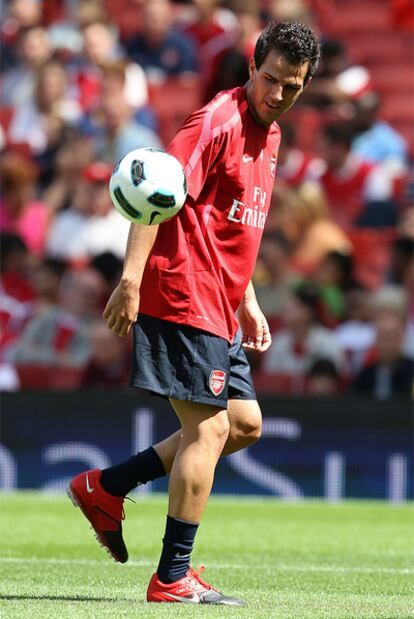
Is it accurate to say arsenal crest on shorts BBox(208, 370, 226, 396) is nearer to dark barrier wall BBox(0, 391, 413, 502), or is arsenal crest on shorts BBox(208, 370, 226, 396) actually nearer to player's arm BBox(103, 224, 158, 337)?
player's arm BBox(103, 224, 158, 337)

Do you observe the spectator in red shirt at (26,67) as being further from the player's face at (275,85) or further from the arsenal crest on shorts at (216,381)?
the arsenal crest on shorts at (216,381)

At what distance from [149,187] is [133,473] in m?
1.56

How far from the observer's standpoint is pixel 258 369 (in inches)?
502

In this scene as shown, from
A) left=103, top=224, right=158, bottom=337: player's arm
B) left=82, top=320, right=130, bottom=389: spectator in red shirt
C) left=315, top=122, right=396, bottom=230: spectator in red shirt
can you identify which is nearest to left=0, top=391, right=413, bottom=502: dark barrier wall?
left=82, top=320, right=130, bottom=389: spectator in red shirt

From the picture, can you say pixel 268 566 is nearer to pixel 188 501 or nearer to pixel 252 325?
pixel 252 325

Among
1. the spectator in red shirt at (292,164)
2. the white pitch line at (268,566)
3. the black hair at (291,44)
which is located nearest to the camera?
the black hair at (291,44)

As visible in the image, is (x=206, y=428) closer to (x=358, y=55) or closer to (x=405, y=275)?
(x=405, y=275)

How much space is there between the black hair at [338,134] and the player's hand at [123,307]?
885 centimetres

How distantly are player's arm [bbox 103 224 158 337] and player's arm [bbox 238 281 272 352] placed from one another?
108cm

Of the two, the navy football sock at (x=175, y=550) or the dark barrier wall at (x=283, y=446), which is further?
the dark barrier wall at (x=283, y=446)

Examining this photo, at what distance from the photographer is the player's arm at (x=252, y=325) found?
658 centimetres

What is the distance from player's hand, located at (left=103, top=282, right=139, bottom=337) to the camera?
551 cm

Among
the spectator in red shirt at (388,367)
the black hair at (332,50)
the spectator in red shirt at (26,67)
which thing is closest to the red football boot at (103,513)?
the spectator in red shirt at (388,367)

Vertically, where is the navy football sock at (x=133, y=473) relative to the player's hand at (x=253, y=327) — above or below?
below
